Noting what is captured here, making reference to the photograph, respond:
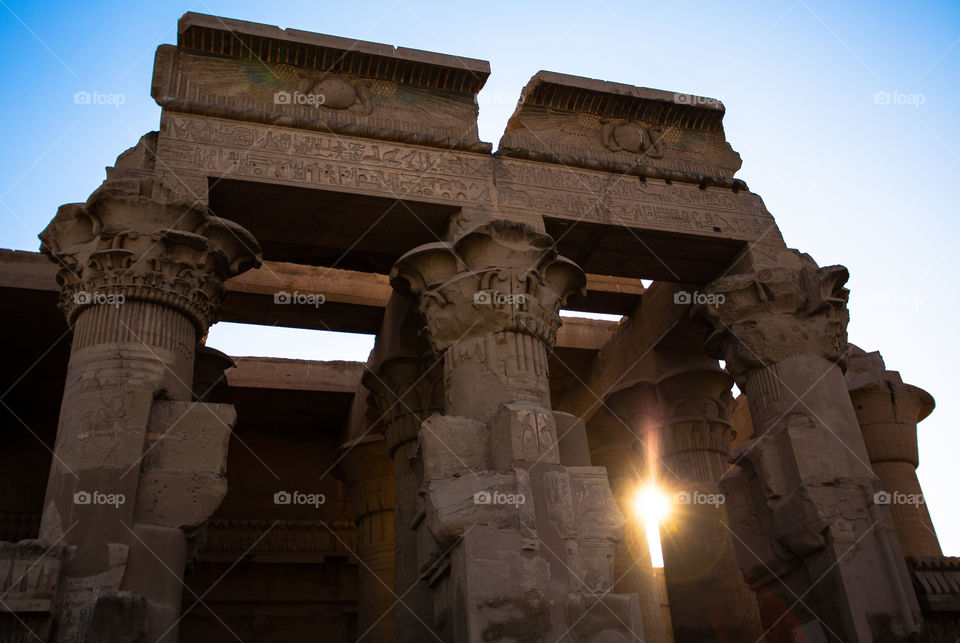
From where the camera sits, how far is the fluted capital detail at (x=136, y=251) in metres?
Result: 6.82

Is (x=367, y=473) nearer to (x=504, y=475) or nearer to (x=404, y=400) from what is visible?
(x=404, y=400)

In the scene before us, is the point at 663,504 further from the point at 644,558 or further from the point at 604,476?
the point at 604,476

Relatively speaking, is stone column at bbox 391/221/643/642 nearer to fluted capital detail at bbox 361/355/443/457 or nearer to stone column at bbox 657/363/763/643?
fluted capital detail at bbox 361/355/443/457

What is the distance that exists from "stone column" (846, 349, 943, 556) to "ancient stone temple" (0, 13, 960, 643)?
0.03m

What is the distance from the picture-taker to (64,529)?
576 cm

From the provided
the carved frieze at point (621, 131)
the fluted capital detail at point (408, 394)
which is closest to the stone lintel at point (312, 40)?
the carved frieze at point (621, 131)

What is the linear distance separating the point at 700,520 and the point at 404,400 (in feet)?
13.1

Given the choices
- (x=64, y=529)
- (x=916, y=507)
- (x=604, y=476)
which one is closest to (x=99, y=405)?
(x=64, y=529)

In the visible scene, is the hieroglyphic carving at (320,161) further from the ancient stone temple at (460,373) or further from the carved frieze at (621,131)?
the carved frieze at (621,131)

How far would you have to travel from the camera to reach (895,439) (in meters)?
10.3

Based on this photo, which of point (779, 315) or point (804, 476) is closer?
point (804, 476)

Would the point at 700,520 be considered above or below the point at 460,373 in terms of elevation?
below

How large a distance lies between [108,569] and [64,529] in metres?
0.42

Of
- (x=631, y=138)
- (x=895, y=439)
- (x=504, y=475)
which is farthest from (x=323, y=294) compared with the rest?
(x=895, y=439)
